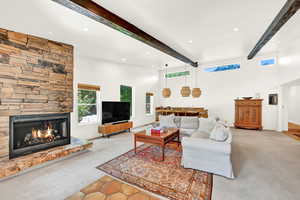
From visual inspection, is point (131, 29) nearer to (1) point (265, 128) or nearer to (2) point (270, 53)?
(2) point (270, 53)

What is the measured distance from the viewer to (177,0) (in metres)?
2.44

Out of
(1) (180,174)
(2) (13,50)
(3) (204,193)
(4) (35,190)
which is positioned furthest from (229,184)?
(2) (13,50)

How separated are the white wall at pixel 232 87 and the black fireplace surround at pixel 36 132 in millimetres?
6552

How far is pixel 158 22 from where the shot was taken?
3.20m

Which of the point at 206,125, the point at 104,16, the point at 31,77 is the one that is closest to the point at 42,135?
the point at 31,77

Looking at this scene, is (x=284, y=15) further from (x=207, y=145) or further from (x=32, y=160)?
(x=32, y=160)

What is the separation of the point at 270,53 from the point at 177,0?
622 centimetres

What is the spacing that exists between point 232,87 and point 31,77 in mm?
8183

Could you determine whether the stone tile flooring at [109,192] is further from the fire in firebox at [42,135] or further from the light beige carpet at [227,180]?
the fire in firebox at [42,135]

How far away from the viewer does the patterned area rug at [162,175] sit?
6.73 feet

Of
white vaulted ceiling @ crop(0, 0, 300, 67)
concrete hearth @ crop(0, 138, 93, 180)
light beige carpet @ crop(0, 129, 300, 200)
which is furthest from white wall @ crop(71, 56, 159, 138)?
light beige carpet @ crop(0, 129, 300, 200)

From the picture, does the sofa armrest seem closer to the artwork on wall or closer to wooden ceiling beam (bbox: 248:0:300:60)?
wooden ceiling beam (bbox: 248:0:300:60)

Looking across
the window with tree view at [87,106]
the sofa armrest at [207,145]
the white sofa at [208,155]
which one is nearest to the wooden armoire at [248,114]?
the white sofa at [208,155]

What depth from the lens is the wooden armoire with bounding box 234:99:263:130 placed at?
6008 mm
